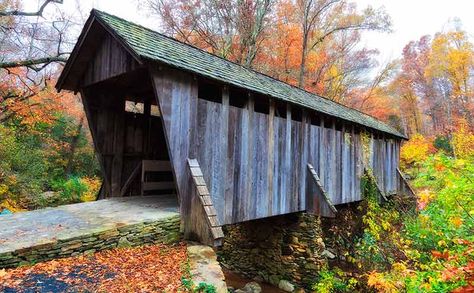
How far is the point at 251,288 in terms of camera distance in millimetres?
8312

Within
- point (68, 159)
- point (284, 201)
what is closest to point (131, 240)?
point (284, 201)

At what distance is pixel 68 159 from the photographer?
658 inches

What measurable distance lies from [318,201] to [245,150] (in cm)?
307

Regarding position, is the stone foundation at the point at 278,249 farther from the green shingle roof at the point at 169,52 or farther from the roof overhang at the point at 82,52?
the roof overhang at the point at 82,52

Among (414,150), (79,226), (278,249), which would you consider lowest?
(278,249)

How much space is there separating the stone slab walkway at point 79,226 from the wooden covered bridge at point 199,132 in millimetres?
635

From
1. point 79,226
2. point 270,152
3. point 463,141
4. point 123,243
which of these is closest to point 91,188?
point 270,152

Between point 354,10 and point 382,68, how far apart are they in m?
5.88

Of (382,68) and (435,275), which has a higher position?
(382,68)

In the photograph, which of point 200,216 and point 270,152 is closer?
point 200,216

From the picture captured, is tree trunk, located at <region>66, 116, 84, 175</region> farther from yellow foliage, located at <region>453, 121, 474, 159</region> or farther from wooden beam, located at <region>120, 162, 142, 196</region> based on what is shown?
yellow foliage, located at <region>453, 121, 474, 159</region>

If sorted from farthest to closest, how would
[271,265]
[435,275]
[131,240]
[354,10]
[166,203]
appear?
1. [354,10]
2. [271,265]
3. [166,203]
4. [435,275]
5. [131,240]

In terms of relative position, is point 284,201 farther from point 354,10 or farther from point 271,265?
point 354,10

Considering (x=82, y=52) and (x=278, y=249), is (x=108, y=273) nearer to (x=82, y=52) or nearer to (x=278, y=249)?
(x=82, y=52)
